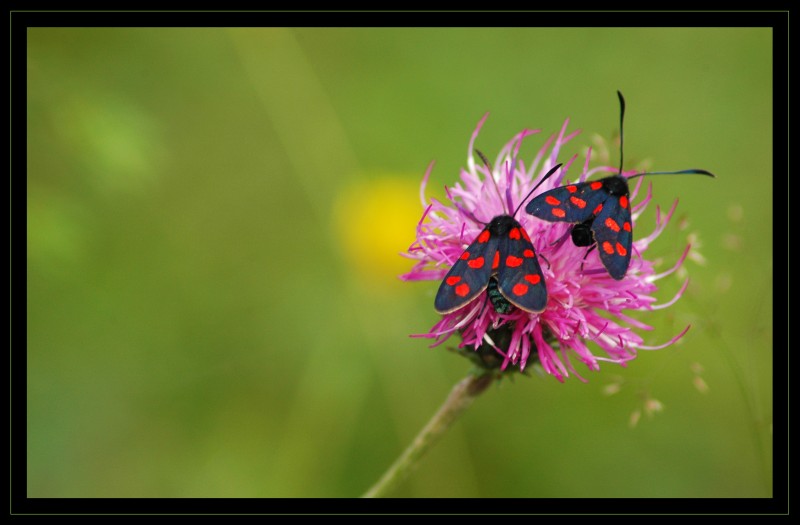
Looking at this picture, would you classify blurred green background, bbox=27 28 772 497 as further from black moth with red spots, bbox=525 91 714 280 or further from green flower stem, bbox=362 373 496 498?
green flower stem, bbox=362 373 496 498

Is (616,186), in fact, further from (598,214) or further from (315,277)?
(315,277)

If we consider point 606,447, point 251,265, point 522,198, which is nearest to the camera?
point 522,198

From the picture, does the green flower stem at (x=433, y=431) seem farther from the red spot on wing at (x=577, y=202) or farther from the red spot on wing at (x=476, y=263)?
the red spot on wing at (x=577, y=202)

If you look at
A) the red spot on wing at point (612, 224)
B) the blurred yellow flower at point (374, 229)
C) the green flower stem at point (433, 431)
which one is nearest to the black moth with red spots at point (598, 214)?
the red spot on wing at point (612, 224)

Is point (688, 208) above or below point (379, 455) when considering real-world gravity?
above

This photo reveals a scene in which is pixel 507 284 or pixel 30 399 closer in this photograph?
pixel 507 284

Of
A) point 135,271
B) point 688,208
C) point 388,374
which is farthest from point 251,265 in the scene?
point 688,208
